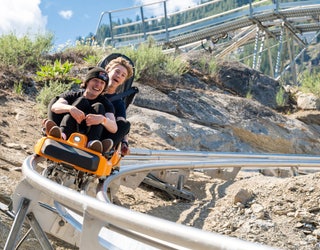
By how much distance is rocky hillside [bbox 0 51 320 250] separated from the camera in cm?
481

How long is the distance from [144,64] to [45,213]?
357 inches

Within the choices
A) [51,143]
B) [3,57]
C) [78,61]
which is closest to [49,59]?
[78,61]

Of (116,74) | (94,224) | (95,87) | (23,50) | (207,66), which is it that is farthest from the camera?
(207,66)

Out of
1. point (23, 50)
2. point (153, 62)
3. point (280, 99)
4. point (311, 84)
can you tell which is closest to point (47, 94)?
point (23, 50)

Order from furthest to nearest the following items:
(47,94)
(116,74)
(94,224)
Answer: (47,94) < (116,74) < (94,224)

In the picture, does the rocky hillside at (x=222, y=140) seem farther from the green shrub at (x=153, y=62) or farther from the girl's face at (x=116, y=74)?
the girl's face at (x=116, y=74)

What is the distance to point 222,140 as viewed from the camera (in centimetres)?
1088

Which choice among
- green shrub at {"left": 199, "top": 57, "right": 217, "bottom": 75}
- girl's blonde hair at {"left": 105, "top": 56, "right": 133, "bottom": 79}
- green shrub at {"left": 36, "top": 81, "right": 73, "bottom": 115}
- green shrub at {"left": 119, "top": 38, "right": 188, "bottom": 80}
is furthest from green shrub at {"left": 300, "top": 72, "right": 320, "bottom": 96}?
girl's blonde hair at {"left": 105, "top": 56, "right": 133, "bottom": 79}

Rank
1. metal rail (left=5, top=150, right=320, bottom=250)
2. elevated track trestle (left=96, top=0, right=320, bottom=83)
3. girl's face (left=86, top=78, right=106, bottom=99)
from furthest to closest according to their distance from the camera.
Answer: elevated track trestle (left=96, top=0, right=320, bottom=83) < girl's face (left=86, top=78, right=106, bottom=99) < metal rail (left=5, top=150, right=320, bottom=250)

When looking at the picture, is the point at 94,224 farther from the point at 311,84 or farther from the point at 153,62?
the point at 311,84

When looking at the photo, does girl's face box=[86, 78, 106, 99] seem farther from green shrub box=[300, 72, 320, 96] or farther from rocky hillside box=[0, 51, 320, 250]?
green shrub box=[300, 72, 320, 96]

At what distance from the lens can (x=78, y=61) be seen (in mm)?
11586

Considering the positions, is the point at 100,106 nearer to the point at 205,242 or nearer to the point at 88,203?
the point at 88,203

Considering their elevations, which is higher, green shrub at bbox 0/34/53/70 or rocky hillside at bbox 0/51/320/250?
green shrub at bbox 0/34/53/70
